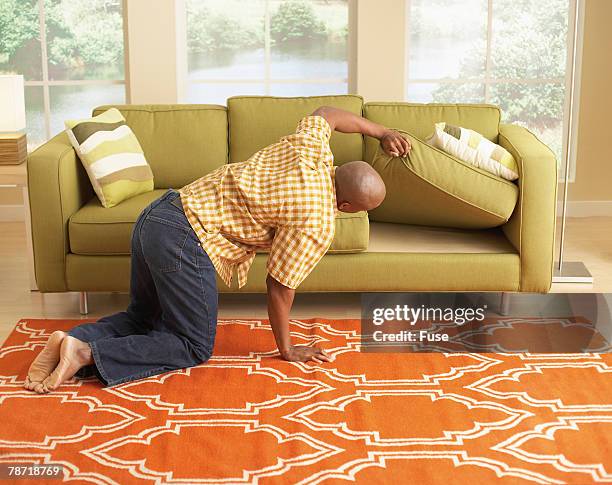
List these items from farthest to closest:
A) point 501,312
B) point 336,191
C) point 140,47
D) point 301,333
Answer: point 140,47 → point 501,312 → point 301,333 → point 336,191

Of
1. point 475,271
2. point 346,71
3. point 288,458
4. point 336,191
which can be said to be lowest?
point 288,458

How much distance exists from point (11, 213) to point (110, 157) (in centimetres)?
185

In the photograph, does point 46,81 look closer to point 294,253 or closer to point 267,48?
point 267,48

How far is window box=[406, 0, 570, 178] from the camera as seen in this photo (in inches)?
212

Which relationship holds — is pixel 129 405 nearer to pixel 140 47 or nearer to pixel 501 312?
pixel 501 312

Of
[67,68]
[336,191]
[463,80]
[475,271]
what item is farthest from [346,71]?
[336,191]

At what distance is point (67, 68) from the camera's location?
5461 mm

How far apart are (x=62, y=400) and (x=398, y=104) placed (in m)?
2.15

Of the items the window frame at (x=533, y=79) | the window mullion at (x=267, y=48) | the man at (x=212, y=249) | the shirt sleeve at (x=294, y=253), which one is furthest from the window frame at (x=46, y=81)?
the shirt sleeve at (x=294, y=253)

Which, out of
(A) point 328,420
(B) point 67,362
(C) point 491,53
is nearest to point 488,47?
(C) point 491,53

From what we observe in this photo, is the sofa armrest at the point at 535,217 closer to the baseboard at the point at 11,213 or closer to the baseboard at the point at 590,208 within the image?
the baseboard at the point at 590,208

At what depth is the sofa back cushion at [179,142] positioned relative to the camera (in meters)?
4.32

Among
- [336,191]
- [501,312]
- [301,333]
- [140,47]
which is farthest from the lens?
[140,47]

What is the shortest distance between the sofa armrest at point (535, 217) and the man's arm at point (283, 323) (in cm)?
101
